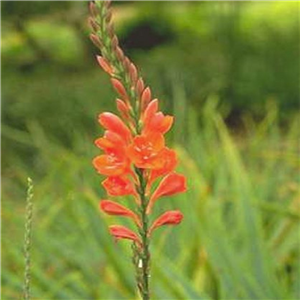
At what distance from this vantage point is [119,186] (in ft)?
4.06

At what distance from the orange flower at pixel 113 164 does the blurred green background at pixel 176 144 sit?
67.0 inches

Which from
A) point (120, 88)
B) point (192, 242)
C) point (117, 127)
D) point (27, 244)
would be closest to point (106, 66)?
point (120, 88)

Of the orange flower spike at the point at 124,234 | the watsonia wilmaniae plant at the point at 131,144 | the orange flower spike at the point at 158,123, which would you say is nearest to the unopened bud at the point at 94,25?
the watsonia wilmaniae plant at the point at 131,144

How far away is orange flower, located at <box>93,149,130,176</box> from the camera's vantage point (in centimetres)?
122

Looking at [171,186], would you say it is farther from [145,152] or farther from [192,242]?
[192,242]

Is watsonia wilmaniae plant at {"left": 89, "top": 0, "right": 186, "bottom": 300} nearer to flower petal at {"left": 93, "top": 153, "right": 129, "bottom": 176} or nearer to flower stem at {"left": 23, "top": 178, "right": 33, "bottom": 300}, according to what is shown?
flower petal at {"left": 93, "top": 153, "right": 129, "bottom": 176}

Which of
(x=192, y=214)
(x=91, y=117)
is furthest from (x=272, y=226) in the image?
(x=91, y=117)

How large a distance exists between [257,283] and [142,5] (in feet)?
27.3

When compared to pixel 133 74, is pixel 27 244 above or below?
below

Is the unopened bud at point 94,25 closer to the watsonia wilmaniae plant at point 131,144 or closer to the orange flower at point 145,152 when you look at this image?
the watsonia wilmaniae plant at point 131,144

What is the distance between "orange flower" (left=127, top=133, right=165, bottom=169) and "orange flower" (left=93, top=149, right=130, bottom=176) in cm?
2

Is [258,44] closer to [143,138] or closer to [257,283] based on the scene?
[257,283]

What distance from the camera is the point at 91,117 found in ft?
27.2

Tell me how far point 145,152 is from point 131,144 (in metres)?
0.04
